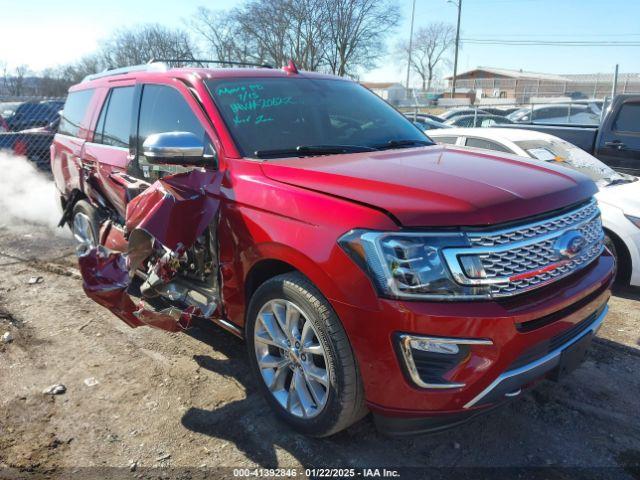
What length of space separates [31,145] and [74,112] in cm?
558

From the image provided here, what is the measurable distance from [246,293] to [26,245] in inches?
198

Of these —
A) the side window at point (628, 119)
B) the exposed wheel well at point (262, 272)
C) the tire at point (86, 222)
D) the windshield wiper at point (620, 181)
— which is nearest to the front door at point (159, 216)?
the exposed wheel well at point (262, 272)

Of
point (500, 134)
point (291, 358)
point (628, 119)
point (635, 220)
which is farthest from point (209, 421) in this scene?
point (628, 119)

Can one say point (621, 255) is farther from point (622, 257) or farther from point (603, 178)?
point (603, 178)

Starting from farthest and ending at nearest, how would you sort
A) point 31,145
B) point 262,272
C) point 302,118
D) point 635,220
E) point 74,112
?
point 31,145
point 74,112
point 635,220
point 302,118
point 262,272

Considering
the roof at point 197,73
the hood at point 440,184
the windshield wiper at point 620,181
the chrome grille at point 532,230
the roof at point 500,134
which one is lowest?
the windshield wiper at point 620,181

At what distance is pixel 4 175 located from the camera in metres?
9.57

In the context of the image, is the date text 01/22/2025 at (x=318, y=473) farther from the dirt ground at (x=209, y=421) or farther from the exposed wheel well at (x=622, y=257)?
the exposed wheel well at (x=622, y=257)

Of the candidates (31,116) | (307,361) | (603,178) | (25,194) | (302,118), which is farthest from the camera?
(31,116)

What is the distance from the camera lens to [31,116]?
57.0 ft

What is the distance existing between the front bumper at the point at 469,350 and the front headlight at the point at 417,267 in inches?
1.9

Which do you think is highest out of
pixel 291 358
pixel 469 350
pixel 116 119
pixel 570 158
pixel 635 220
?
pixel 116 119

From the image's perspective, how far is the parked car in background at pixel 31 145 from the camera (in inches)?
388

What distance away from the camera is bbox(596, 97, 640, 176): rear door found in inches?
273
